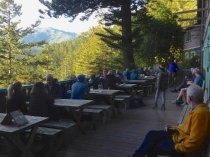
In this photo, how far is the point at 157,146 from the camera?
18.7 feet

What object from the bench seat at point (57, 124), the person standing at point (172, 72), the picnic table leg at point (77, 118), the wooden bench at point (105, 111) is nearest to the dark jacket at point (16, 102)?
the bench seat at point (57, 124)

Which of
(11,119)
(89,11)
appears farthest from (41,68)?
(11,119)

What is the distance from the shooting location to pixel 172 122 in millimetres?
11086

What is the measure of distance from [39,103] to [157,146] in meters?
2.89

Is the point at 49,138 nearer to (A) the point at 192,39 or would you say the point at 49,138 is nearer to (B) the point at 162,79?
(B) the point at 162,79

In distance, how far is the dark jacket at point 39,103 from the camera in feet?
25.3

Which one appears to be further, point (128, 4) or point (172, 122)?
point (128, 4)

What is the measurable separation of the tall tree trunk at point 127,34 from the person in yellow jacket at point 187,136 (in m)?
20.9

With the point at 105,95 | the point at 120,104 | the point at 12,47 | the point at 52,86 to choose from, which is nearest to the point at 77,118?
the point at 52,86

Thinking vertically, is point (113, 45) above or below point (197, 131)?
above

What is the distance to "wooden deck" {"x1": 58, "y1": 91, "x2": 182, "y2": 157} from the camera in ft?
25.4

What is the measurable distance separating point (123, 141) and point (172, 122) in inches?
113

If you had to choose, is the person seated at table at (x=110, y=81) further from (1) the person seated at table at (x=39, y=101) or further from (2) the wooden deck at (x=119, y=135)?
(1) the person seated at table at (x=39, y=101)

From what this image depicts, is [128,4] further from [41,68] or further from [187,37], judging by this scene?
[41,68]
